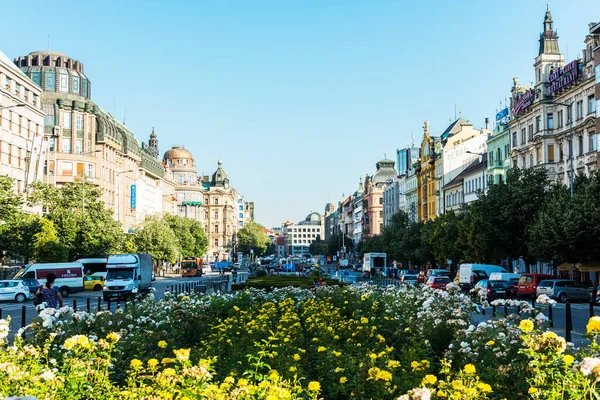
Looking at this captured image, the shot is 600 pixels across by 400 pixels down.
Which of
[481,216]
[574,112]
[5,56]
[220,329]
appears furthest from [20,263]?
[220,329]

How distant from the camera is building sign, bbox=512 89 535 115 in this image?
226 ft

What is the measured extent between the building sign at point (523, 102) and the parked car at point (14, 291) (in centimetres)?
4526

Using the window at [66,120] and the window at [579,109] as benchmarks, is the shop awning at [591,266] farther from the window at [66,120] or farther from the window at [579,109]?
the window at [66,120]

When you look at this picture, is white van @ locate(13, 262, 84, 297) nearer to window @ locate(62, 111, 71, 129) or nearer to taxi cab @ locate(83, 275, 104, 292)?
taxi cab @ locate(83, 275, 104, 292)

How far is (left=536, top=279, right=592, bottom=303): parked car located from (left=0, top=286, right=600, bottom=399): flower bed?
23.5 m

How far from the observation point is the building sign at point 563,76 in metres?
60.0

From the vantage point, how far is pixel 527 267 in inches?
2660

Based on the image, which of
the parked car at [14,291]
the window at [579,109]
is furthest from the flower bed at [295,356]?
the window at [579,109]

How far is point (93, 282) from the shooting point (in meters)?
62.4

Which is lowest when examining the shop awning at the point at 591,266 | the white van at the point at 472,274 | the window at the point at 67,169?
the white van at the point at 472,274

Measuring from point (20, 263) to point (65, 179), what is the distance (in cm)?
2441

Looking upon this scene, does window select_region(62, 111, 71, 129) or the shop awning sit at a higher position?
window select_region(62, 111, 71, 129)

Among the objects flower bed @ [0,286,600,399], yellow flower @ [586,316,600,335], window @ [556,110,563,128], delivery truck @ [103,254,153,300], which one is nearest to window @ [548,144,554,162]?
window @ [556,110,563,128]

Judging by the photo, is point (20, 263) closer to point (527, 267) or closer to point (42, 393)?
point (527, 267)
